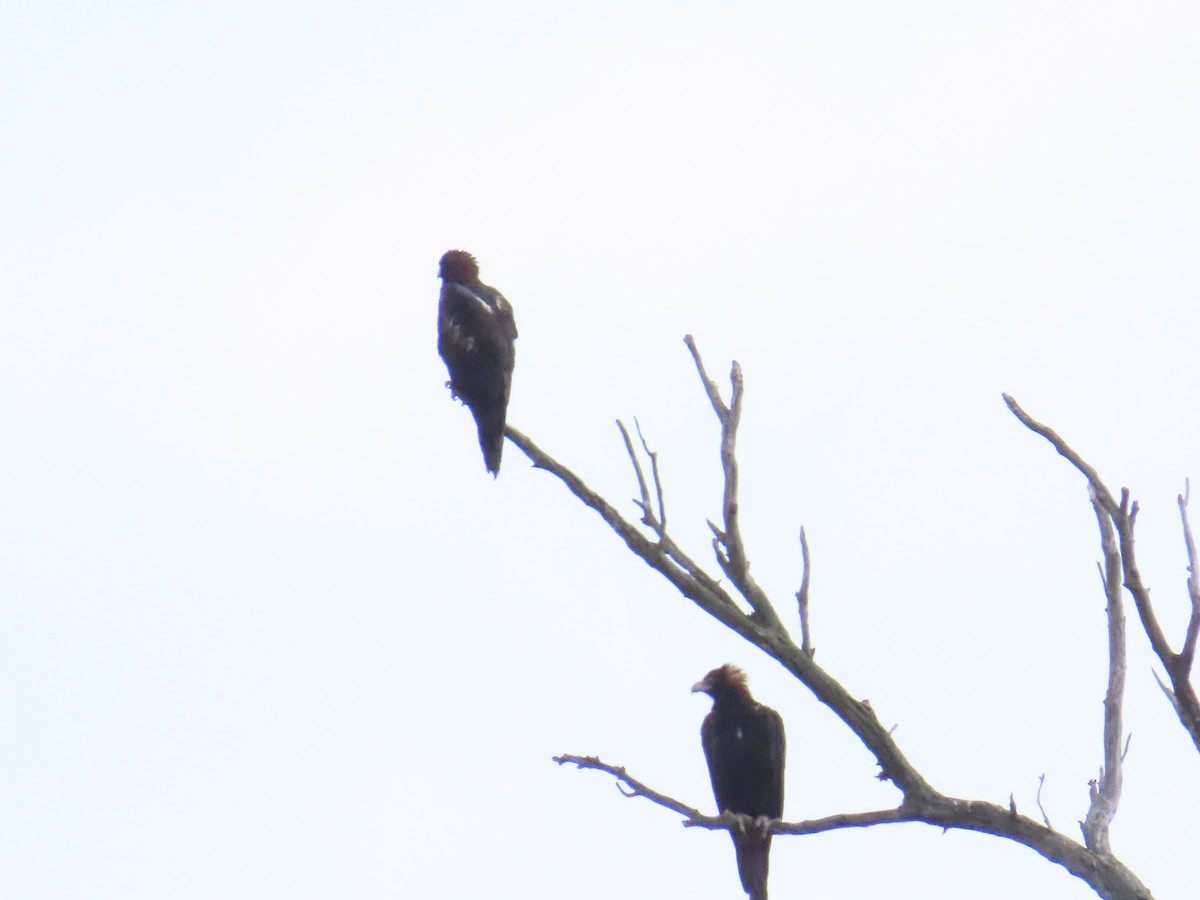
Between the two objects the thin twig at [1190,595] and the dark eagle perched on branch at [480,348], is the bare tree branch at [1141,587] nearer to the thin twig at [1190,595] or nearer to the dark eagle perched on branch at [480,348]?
the thin twig at [1190,595]

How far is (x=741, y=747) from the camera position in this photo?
9680 mm

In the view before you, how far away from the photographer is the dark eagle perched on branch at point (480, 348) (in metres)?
10.2

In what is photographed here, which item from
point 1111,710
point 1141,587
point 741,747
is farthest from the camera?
point 741,747

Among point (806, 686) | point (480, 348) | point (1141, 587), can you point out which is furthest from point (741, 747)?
point (1141, 587)

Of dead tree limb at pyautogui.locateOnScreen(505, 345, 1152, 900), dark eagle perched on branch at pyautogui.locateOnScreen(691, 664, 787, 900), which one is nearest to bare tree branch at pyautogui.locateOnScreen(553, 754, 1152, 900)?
dead tree limb at pyautogui.locateOnScreen(505, 345, 1152, 900)

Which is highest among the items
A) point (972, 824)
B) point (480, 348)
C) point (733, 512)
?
point (480, 348)

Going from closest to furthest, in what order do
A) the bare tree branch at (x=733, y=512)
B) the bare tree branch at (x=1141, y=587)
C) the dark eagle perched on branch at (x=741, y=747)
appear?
the bare tree branch at (x=1141, y=587), the bare tree branch at (x=733, y=512), the dark eagle perched on branch at (x=741, y=747)

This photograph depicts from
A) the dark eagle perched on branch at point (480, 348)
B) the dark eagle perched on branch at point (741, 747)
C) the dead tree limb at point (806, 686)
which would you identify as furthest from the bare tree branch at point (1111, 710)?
the dark eagle perched on branch at point (480, 348)

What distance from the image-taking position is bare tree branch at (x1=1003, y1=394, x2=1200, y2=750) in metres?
5.00

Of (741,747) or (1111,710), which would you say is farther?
(741,747)

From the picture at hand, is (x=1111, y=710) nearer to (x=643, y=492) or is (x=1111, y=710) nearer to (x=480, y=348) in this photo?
(x=643, y=492)

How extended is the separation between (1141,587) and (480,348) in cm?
604

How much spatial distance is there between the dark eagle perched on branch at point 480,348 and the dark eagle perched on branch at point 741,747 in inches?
74.6

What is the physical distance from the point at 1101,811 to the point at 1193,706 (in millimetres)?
769
